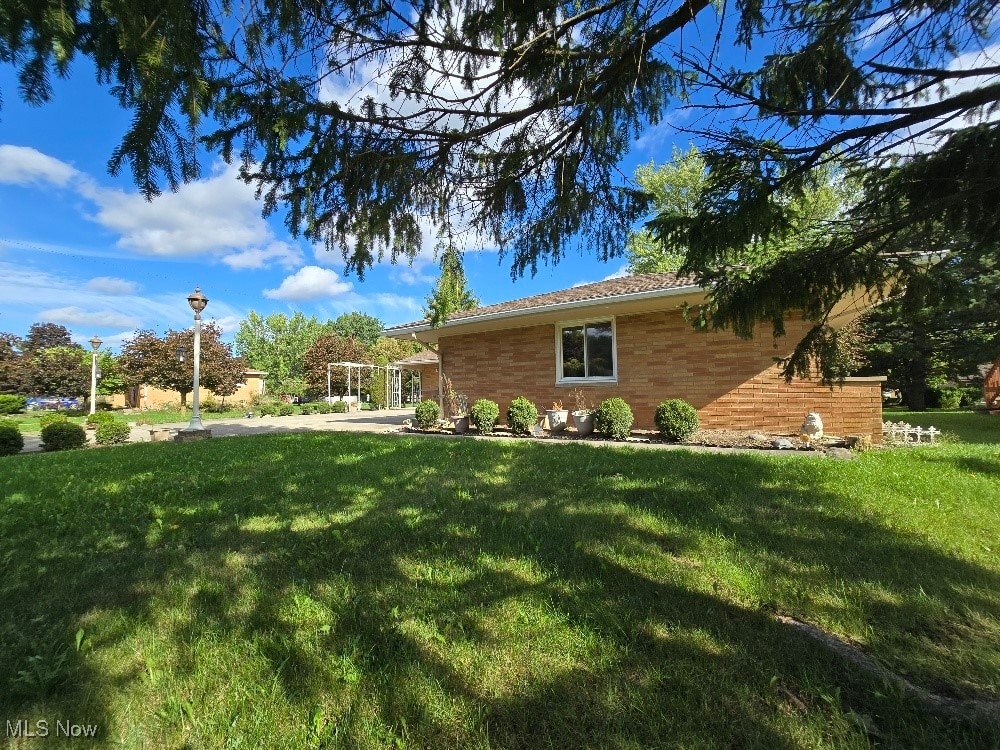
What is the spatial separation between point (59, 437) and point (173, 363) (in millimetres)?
14440

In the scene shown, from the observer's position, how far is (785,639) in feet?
7.22

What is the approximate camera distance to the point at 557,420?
34.9ft

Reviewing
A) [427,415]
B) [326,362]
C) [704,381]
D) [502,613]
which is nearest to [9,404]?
[326,362]

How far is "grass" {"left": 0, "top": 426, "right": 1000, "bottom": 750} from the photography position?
68.0 inches

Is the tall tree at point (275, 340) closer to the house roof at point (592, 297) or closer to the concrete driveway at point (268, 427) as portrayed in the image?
the concrete driveway at point (268, 427)

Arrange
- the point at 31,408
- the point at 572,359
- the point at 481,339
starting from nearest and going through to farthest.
Result: the point at 572,359 → the point at 481,339 → the point at 31,408

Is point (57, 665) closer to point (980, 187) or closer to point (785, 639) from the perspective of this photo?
point (785, 639)

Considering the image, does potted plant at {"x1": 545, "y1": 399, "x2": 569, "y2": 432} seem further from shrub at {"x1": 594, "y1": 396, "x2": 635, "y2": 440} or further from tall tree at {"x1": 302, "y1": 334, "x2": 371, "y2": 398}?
tall tree at {"x1": 302, "y1": 334, "x2": 371, "y2": 398}

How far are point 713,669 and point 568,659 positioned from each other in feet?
1.99

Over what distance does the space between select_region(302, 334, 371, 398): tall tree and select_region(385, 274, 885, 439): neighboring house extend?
21.5 meters

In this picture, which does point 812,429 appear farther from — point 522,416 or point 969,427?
point 969,427

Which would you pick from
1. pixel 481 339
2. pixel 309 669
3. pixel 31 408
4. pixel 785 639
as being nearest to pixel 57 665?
pixel 309 669

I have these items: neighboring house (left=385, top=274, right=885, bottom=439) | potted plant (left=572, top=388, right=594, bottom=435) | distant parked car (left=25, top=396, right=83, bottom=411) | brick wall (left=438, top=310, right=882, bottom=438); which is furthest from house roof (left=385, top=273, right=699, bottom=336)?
distant parked car (left=25, top=396, right=83, bottom=411)

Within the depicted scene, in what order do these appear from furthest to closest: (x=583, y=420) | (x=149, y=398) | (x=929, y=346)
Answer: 1. (x=149, y=398)
2. (x=929, y=346)
3. (x=583, y=420)
